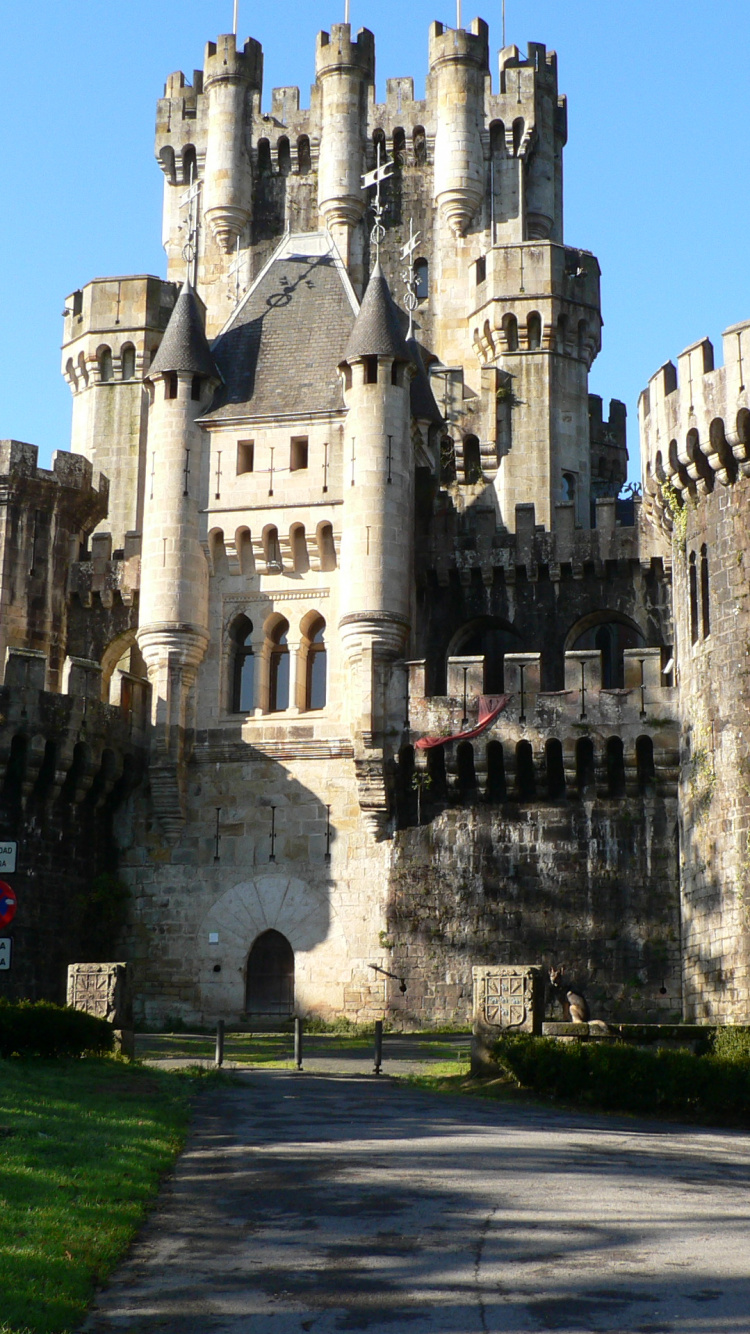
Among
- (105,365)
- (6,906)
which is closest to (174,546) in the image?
(105,365)

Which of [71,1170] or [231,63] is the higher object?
[231,63]

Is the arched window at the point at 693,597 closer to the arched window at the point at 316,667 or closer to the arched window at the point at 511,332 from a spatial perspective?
the arched window at the point at 316,667

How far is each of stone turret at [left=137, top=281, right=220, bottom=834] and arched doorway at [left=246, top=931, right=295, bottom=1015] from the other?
3.43 meters

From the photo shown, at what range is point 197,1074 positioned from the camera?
25547mm

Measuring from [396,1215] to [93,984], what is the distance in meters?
13.9

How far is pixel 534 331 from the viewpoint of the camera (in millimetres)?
52562

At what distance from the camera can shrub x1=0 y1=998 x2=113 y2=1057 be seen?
2508 cm

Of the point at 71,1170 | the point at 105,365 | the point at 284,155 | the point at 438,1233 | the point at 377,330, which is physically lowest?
the point at 438,1233

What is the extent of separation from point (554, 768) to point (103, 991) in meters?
12.7

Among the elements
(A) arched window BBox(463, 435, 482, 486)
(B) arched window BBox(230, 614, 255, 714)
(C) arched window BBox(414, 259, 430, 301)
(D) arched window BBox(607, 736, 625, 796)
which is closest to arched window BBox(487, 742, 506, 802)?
(D) arched window BBox(607, 736, 625, 796)

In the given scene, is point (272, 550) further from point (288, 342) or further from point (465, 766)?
point (465, 766)

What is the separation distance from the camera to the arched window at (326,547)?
131 ft

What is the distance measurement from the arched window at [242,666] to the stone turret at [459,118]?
74.4 feet

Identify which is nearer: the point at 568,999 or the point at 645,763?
the point at 568,999
